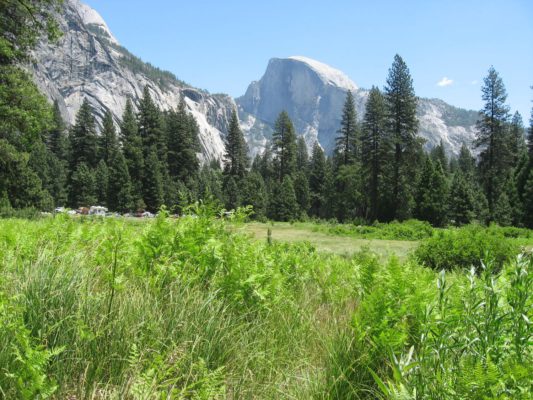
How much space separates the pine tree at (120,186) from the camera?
49875 mm

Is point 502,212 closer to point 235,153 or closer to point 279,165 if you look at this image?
point 279,165

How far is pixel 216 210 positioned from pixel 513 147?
203 ft

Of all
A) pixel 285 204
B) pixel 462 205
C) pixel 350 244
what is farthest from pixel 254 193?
pixel 350 244

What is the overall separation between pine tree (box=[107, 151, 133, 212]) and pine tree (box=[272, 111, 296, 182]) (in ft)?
76.6

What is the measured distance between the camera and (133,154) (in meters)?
54.5

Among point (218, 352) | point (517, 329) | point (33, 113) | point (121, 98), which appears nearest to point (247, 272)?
point (218, 352)

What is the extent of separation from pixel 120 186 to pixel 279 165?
25.4 m

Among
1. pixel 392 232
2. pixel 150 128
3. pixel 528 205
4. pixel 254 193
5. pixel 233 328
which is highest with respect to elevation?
pixel 150 128

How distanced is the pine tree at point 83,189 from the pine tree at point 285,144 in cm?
2734

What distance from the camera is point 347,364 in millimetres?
2947

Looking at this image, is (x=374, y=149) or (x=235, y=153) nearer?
(x=374, y=149)

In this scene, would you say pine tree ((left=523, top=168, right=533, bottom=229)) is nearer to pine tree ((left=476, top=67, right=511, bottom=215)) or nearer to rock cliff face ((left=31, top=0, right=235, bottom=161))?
pine tree ((left=476, top=67, right=511, bottom=215))

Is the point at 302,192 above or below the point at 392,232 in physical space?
above

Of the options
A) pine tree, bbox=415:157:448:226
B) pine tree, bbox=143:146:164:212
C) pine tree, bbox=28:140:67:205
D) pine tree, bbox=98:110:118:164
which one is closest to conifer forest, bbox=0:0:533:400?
pine tree, bbox=415:157:448:226
